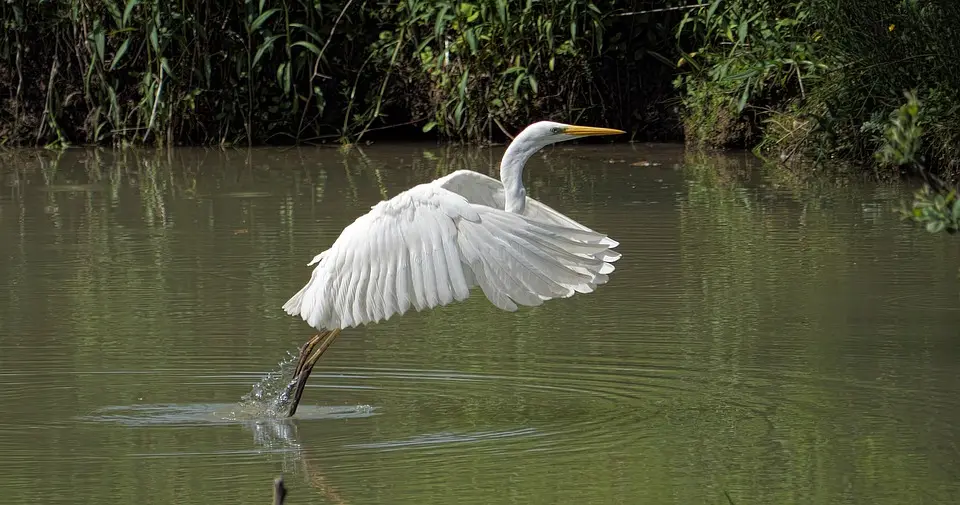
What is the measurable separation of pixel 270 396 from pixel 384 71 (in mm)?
8569

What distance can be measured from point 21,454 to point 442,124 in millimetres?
9070

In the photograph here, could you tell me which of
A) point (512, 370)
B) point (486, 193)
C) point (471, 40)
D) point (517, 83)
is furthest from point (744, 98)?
point (512, 370)

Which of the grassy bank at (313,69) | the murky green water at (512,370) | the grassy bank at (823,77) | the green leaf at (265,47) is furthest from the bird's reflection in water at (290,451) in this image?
the green leaf at (265,47)

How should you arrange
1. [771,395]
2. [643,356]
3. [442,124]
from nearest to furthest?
[771,395] → [643,356] → [442,124]

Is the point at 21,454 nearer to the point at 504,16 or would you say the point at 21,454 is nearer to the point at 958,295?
the point at 958,295

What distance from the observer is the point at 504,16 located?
486 inches

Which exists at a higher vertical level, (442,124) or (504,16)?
(504,16)

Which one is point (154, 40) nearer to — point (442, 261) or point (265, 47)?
point (265, 47)

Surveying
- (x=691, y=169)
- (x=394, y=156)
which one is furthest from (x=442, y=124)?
(x=691, y=169)

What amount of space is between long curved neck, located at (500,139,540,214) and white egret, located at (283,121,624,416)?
23cm

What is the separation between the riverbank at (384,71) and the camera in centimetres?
1253

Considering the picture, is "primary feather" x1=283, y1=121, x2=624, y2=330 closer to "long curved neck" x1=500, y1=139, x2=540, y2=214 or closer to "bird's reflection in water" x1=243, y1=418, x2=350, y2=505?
"long curved neck" x1=500, y1=139, x2=540, y2=214

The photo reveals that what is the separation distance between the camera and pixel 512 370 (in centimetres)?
571

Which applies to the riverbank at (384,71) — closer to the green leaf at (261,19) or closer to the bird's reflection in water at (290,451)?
the green leaf at (261,19)
